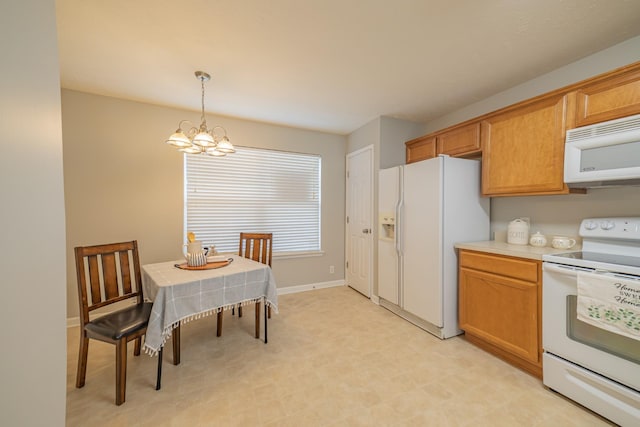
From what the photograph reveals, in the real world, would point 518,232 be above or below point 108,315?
above

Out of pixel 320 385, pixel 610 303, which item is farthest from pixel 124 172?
pixel 610 303

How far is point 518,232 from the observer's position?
88.8 inches

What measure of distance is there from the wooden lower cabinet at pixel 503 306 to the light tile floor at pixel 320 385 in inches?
5.9

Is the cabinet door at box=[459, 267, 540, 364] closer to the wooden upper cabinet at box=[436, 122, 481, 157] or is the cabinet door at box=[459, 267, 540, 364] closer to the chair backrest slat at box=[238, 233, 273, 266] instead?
the wooden upper cabinet at box=[436, 122, 481, 157]

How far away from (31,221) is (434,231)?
2614 mm

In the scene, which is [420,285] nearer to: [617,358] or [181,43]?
[617,358]

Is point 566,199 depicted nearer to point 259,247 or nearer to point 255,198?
point 259,247

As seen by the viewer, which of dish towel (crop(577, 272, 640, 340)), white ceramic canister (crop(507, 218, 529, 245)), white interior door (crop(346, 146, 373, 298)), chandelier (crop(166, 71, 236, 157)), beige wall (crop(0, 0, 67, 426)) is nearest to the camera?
beige wall (crop(0, 0, 67, 426))

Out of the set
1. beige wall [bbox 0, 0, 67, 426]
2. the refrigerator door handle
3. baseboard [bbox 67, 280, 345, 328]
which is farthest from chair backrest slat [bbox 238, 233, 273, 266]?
beige wall [bbox 0, 0, 67, 426]

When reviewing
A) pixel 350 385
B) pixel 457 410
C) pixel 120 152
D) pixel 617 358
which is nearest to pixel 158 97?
pixel 120 152

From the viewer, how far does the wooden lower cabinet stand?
1788 millimetres

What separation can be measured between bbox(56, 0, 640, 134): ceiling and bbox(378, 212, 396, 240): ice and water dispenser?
1365 mm

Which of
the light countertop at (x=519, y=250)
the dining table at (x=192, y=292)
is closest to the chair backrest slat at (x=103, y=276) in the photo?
the dining table at (x=192, y=292)

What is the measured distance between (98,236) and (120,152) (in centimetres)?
99
